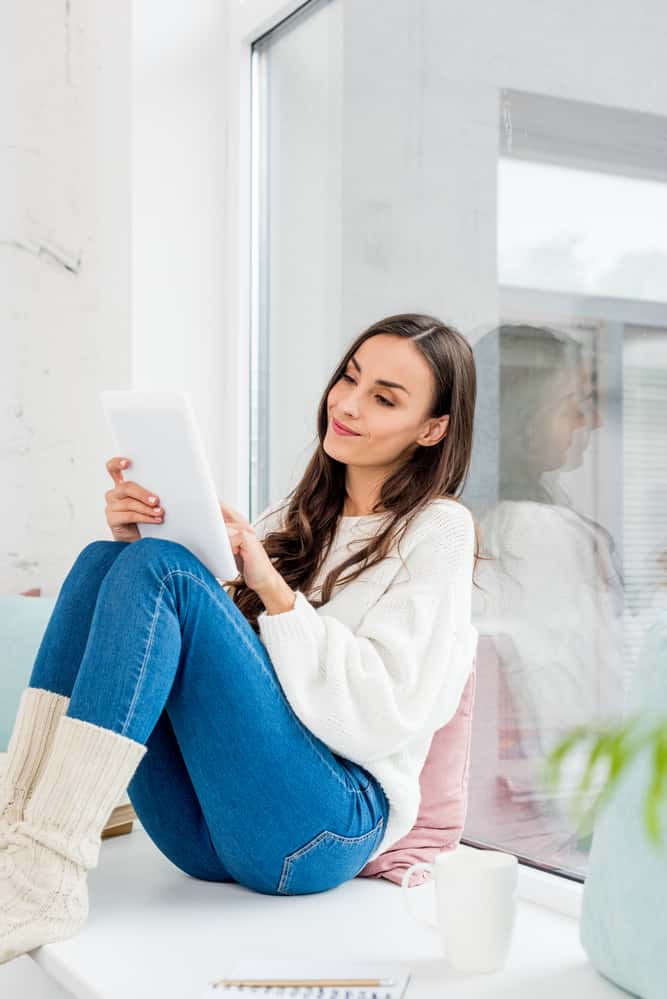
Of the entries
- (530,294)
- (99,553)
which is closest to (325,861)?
(99,553)

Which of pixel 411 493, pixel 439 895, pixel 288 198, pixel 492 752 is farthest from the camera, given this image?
pixel 288 198

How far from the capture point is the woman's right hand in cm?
136

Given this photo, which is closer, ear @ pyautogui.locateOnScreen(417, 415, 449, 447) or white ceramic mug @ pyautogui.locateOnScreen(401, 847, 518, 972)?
white ceramic mug @ pyautogui.locateOnScreen(401, 847, 518, 972)

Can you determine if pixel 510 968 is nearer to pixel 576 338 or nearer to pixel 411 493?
pixel 411 493

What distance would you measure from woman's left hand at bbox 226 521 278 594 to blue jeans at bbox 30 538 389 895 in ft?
0.16

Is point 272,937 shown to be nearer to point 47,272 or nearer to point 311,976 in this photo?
point 311,976

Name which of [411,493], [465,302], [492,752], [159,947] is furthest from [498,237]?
[159,947]

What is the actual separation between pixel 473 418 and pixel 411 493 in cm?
15

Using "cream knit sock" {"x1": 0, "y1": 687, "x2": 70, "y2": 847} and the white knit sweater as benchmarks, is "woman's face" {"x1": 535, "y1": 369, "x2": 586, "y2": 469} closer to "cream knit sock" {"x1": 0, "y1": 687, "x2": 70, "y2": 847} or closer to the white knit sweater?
the white knit sweater

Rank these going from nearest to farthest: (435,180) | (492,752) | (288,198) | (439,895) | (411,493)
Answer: (439,895)
(411,493)
(492,752)
(435,180)
(288,198)

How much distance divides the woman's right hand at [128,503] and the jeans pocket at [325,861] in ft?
1.49

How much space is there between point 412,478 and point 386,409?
112 millimetres

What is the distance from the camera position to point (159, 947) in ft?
4.06

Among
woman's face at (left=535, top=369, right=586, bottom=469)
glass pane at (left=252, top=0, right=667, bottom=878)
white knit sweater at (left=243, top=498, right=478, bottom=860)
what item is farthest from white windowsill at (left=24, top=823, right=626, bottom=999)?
woman's face at (left=535, top=369, right=586, bottom=469)
